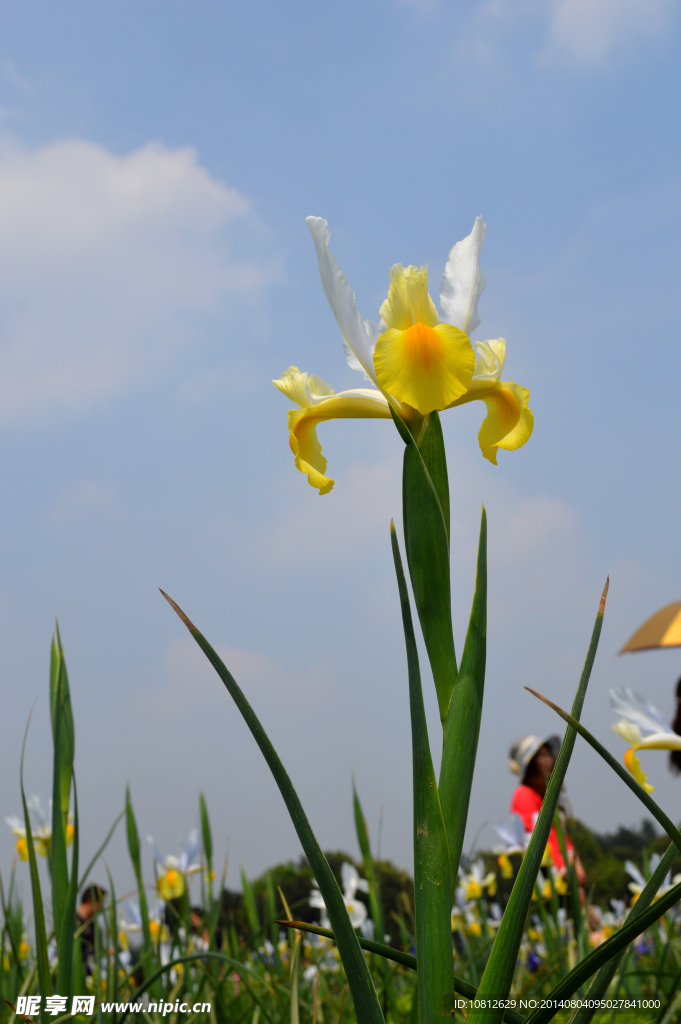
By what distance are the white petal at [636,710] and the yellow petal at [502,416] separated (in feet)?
2.24

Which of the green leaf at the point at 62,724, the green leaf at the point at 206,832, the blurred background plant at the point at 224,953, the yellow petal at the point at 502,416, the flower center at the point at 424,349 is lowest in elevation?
the blurred background plant at the point at 224,953

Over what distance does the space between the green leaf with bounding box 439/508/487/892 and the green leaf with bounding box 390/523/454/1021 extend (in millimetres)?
32

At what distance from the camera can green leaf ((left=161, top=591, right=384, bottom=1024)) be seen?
997mm

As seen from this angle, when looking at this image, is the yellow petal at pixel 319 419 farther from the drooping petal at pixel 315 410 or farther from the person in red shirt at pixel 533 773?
the person in red shirt at pixel 533 773

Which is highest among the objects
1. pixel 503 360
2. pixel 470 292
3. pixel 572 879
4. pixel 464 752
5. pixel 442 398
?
pixel 470 292

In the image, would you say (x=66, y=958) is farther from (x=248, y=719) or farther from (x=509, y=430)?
(x=509, y=430)

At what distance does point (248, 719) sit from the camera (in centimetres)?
101

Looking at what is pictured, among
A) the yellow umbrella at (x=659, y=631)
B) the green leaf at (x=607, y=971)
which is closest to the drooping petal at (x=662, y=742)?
the green leaf at (x=607, y=971)

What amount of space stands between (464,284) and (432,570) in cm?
64

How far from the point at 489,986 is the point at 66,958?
1.20 meters

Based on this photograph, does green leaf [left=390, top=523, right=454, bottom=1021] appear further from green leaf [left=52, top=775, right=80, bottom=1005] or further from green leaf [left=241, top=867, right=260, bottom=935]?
green leaf [left=241, top=867, right=260, bottom=935]

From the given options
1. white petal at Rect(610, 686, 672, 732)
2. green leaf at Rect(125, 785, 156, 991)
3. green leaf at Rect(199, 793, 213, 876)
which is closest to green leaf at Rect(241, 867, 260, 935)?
green leaf at Rect(199, 793, 213, 876)

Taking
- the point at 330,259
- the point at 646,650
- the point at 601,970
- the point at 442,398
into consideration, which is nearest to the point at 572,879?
the point at 601,970

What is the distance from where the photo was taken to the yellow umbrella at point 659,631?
4.99m
